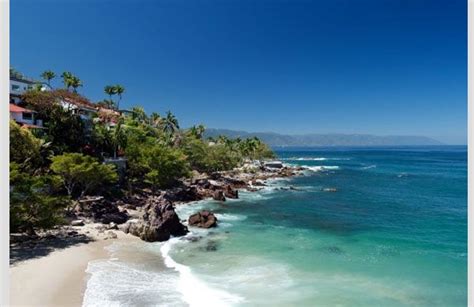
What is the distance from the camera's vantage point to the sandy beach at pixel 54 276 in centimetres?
568

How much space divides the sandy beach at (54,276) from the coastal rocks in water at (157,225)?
137 cm

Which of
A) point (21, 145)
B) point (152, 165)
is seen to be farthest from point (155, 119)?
point (21, 145)

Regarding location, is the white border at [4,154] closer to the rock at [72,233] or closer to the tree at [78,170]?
the rock at [72,233]

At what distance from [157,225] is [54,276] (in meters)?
3.62

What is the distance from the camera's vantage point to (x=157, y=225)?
10.1 meters

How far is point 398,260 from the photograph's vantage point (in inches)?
357

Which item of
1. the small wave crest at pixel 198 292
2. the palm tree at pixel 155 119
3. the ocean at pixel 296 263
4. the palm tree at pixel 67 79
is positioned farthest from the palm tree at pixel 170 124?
the small wave crest at pixel 198 292

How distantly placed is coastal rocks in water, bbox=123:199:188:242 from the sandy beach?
4.48 ft

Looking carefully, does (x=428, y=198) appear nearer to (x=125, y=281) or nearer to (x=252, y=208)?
(x=252, y=208)

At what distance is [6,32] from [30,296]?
4.96 metres

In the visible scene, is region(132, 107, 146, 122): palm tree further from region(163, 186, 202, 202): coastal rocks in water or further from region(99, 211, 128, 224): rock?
region(99, 211, 128, 224): rock

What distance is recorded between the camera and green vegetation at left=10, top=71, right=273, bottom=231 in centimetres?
836

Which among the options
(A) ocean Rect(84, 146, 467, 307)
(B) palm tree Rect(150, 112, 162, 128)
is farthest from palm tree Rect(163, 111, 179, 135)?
(A) ocean Rect(84, 146, 467, 307)

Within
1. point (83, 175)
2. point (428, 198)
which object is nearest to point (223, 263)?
point (83, 175)
